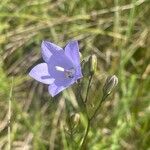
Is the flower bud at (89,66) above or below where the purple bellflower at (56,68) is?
above

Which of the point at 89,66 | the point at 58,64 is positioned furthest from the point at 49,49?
the point at 89,66

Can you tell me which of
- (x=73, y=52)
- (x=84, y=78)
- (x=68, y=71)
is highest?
(x=73, y=52)

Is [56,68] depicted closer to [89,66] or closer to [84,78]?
[89,66]

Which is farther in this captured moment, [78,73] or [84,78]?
[84,78]

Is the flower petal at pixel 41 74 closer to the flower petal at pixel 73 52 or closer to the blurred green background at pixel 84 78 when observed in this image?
the flower petal at pixel 73 52

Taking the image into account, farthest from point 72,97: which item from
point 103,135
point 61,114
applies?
point 103,135

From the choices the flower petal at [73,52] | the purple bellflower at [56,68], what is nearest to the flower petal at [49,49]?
the purple bellflower at [56,68]

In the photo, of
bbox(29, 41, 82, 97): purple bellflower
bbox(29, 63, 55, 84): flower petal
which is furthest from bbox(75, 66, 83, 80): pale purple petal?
bbox(29, 63, 55, 84): flower petal
